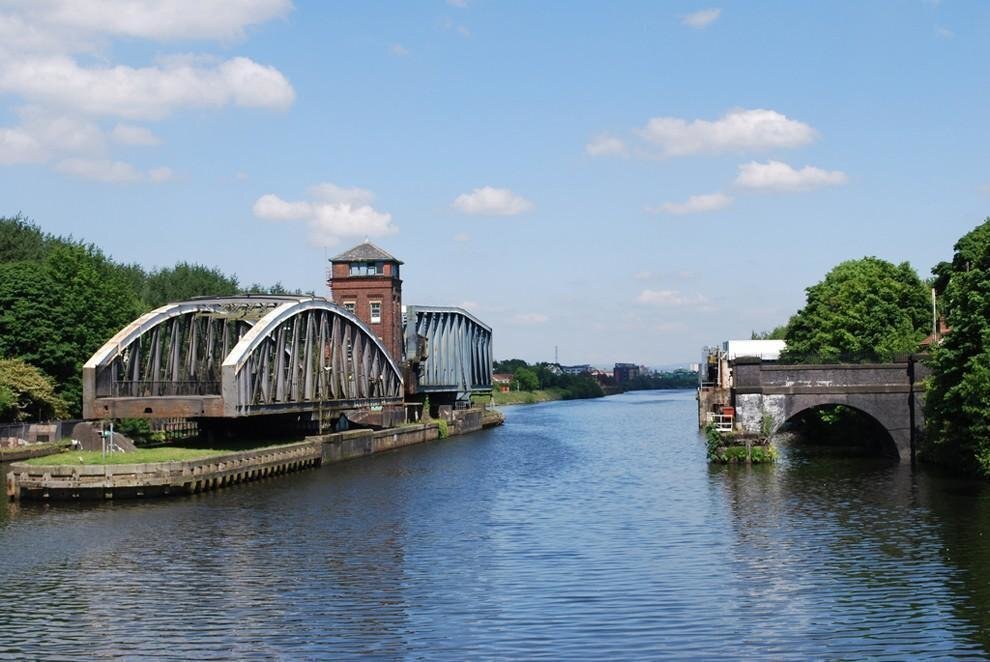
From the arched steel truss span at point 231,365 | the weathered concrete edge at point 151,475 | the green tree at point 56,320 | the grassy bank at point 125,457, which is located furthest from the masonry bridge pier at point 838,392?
the green tree at point 56,320

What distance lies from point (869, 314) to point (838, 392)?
21.5 metres

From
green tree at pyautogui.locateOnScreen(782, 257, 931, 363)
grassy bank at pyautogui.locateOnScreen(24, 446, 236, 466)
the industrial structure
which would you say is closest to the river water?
grassy bank at pyautogui.locateOnScreen(24, 446, 236, 466)

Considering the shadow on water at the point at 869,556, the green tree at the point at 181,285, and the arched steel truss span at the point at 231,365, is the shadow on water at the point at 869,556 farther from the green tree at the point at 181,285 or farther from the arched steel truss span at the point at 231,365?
the green tree at the point at 181,285

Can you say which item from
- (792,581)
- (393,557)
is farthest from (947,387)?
(393,557)

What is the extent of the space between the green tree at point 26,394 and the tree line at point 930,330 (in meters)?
48.4

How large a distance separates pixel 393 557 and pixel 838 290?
57.4 m

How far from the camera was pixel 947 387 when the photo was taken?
51.1m

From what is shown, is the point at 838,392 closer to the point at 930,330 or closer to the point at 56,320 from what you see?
the point at 930,330

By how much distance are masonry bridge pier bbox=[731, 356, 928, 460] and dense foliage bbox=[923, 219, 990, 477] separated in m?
2.84

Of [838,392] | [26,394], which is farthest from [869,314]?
[26,394]

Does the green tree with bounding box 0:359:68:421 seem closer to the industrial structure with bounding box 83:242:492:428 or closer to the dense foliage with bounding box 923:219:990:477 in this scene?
the industrial structure with bounding box 83:242:492:428

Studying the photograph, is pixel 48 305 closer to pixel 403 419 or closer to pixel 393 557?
pixel 403 419

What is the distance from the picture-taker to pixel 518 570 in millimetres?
33062

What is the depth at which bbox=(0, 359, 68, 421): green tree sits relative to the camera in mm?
70812
